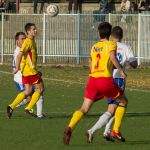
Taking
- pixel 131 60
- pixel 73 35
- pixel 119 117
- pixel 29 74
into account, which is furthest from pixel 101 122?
pixel 73 35

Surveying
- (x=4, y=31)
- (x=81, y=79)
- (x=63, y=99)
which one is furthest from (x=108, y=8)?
(x=63, y=99)

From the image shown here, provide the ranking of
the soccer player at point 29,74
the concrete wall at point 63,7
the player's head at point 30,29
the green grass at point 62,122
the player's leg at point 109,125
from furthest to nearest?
the concrete wall at point 63,7 → the soccer player at point 29,74 → the player's head at point 30,29 → the player's leg at point 109,125 → the green grass at point 62,122

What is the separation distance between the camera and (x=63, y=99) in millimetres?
21828

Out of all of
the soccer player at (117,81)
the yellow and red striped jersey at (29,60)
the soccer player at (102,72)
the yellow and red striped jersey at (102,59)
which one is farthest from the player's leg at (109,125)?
the yellow and red striped jersey at (29,60)

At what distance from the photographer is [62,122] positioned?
54.8 ft

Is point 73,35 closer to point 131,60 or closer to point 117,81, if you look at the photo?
point 117,81

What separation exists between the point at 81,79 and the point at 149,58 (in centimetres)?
728

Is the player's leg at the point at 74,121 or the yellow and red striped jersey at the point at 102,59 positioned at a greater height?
the yellow and red striped jersey at the point at 102,59

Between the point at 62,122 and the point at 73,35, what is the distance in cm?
2146

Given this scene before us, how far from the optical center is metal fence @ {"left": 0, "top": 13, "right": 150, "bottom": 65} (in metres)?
36.6

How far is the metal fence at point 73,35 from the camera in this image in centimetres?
3662

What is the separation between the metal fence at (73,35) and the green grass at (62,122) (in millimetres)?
8462

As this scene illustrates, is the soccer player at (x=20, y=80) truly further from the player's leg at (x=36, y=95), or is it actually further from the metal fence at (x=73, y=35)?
the metal fence at (x=73, y=35)

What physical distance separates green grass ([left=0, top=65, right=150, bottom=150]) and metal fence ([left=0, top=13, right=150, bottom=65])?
27.8 ft
